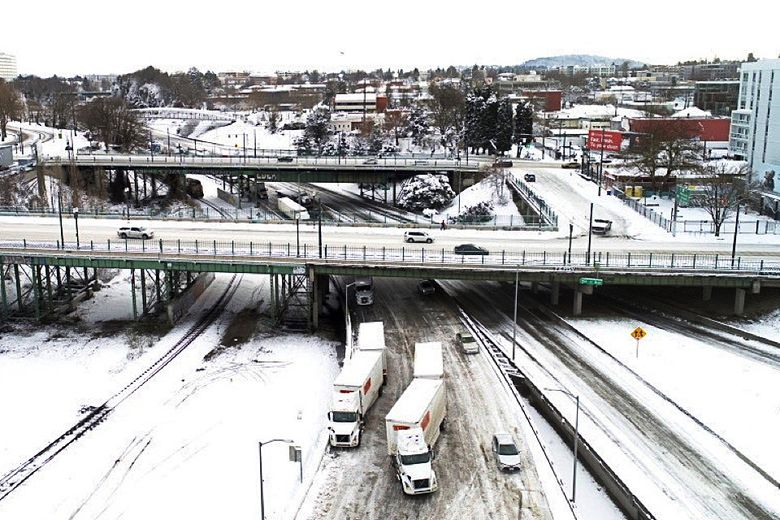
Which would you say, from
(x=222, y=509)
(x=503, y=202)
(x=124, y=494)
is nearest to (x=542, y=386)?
(x=222, y=509)

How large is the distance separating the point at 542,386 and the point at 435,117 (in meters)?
104

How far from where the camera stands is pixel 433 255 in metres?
52.6

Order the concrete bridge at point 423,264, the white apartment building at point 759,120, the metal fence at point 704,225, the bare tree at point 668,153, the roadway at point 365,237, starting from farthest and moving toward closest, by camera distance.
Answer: the white apartment building at point 759,120, the bare tree at point 668,153, the metal fence at point 704,225, the roadway at point 365,237, the concrete bridge at point 423,264

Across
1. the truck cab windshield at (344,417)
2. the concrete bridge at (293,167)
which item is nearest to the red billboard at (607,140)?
the concrete bridge at (293,167)

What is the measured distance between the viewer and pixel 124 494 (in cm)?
3219

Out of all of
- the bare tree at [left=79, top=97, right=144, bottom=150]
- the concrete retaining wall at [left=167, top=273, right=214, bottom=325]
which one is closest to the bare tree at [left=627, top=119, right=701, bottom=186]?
the concrete retaining wall at [left=167, top=273, right=214, bottom=325]

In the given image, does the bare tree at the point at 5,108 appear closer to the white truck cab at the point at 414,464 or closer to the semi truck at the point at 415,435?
the semi truck at the point at 415,435

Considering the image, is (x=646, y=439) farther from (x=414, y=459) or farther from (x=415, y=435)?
(x=414, y=459)

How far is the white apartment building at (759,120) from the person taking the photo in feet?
281

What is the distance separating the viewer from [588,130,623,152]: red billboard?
107m

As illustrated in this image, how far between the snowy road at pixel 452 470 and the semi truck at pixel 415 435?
1.72 ft

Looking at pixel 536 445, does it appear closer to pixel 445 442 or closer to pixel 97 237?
pixel 445 442

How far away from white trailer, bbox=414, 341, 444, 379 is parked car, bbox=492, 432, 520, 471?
15.8 feet

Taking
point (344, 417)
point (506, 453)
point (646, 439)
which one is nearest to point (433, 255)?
point (344, 417)
